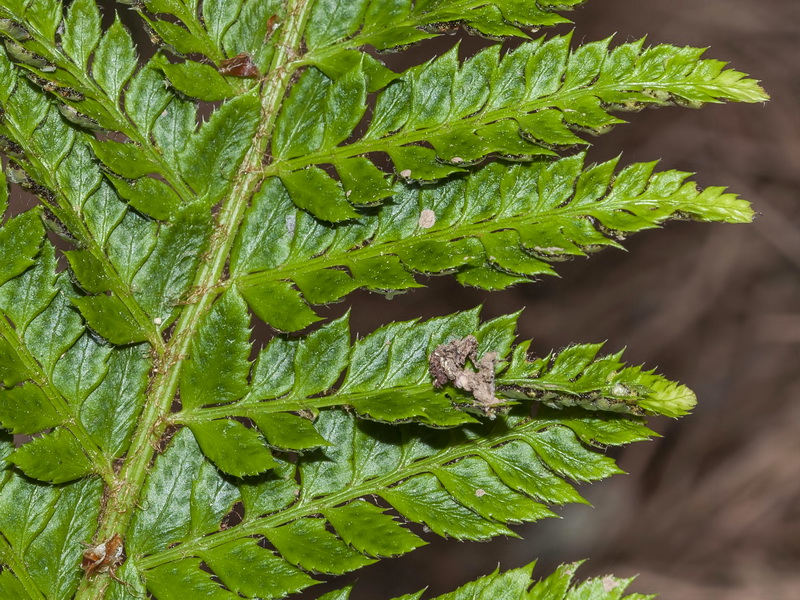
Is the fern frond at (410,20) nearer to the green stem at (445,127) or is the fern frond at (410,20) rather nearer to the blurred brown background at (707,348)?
the green stem at (445,127)

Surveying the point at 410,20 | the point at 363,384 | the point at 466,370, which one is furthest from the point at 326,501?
the point at 410,20

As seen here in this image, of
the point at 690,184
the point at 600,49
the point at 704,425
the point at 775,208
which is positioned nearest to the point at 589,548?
the point at 704,425

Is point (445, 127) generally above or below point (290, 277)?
above

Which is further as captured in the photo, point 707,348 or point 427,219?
point 707,348

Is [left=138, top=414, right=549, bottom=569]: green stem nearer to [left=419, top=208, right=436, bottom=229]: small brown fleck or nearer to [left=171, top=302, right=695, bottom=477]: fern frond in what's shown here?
[left=171, top=302, right=695, bottom=477]: fern frond

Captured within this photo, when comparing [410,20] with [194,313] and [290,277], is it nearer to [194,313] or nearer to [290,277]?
[290,277]

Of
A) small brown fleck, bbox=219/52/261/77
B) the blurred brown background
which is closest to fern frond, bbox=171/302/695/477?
small brown fleck, bbox=219/52/261/77

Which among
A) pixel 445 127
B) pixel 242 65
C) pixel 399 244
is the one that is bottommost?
pixel 399 244

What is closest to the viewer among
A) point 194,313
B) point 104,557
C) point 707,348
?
point 104,557
